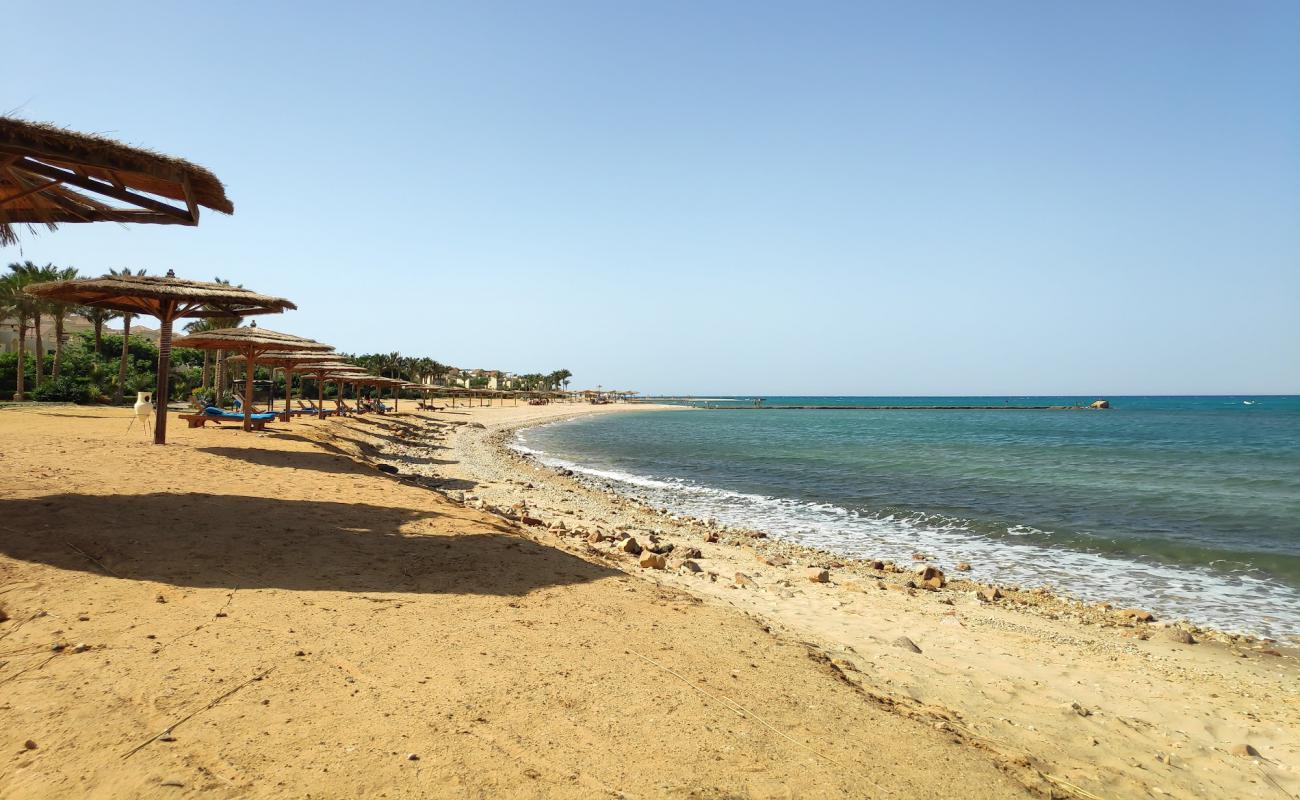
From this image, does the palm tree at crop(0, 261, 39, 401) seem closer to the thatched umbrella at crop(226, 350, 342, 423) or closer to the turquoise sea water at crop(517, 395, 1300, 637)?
the thatched umbrella at crop(226, 350, 342, 423)

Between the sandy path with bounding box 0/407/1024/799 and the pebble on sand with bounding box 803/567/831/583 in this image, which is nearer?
the sandy path with bounding box 0/407/1024/799

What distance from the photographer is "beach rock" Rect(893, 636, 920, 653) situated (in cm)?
619

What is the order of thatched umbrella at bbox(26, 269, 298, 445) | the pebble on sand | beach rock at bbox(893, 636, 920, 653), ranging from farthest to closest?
thatched umbrella at bbox(26, 269, 298, 445) < the pebble on sand < beach rock at bbox(893, 636, 920, 653)

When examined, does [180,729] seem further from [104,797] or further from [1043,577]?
[1043,577]

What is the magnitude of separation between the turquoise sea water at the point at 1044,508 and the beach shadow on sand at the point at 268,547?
6970mm

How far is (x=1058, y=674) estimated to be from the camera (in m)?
5.93

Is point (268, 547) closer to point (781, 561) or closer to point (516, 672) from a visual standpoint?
point (516, 672)

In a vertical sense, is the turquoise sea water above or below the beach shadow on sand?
below

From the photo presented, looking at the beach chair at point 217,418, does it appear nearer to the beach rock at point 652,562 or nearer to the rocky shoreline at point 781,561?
the rocky shoreline at point 781,561

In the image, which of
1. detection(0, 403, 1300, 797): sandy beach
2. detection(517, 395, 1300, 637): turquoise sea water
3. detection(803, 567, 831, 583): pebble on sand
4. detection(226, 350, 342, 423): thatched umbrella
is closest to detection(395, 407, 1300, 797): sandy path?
detection(0, 403, 1300, 797): sandy beach

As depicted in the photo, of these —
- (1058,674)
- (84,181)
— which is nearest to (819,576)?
(1058,674)

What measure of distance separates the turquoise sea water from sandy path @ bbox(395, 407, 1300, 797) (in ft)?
5.68

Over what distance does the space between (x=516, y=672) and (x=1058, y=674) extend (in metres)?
5.02

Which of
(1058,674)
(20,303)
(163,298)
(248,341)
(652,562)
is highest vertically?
(20,303)
